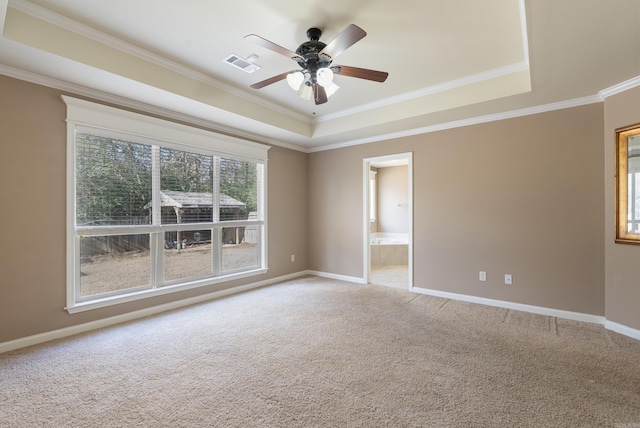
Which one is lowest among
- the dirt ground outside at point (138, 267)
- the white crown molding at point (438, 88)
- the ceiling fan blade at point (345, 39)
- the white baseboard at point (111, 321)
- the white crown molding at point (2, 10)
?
the white baseboard at point (111, 321)

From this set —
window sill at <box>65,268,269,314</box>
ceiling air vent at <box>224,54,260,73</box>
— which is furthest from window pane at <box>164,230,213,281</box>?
ceiling air vent at <box>224,54,260,73</box>

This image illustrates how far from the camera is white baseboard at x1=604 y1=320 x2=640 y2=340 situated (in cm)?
286

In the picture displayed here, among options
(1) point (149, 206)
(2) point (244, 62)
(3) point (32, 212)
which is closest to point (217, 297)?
(1) point (149, 206)

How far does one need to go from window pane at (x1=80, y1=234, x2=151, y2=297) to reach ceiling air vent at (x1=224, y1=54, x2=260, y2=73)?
228 centimetres

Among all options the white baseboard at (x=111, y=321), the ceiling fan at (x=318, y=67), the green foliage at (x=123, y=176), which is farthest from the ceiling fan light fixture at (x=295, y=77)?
the white baseboard at (x=111, y=321)

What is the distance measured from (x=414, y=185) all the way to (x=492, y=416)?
3.28 meters

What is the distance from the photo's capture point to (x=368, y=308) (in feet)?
12.5

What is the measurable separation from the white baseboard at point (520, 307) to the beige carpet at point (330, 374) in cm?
17

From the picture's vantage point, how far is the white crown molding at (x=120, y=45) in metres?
2.27

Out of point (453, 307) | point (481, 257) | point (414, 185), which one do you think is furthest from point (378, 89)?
point (453, 307)

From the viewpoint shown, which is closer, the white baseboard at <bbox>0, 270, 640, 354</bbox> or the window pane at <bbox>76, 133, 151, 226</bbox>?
the white baseboard at <bbox>0, 270, 640, 354</bbox>

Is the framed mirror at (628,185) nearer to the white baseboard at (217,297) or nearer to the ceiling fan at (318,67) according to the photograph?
the white baseboard at (217,297)

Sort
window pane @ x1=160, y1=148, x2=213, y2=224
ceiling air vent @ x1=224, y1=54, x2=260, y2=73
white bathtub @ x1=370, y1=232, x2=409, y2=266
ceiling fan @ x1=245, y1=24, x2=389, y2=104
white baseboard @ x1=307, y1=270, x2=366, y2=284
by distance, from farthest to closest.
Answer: white bathtub @ x1=370, y1=232, x2=409, y2=266
white baseboard @ x1=307, y1=270, x2=366, y2=284
window pane @ x1=160, y1=148, x2=213, y2=224
ceiling air vent @ x1=224, y1=54, x2=260, y2=73
ceiling fan @ x1=245, y1=24, x2=389, y2=104

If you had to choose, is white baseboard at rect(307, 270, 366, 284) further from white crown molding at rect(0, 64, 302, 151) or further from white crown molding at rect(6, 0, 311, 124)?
white crown molding at rect(6, 0, 311, 124)
